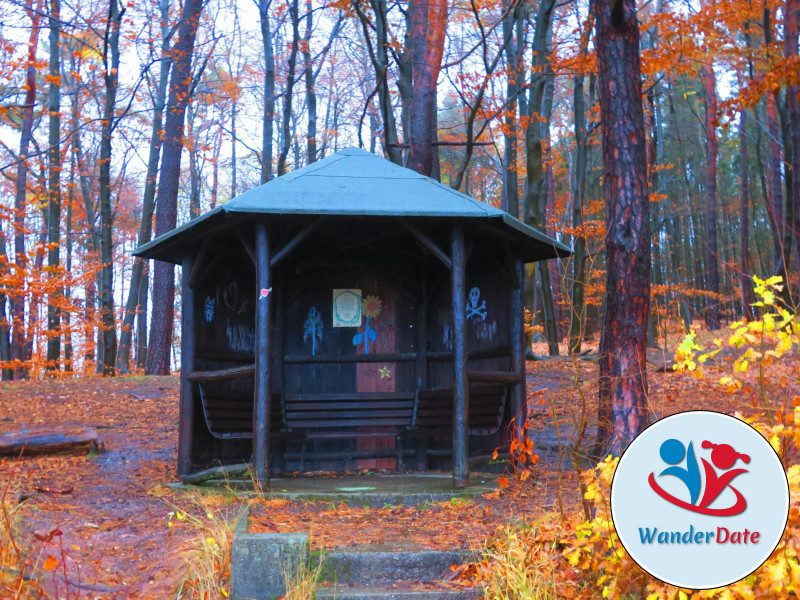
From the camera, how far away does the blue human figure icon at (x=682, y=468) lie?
2.70m

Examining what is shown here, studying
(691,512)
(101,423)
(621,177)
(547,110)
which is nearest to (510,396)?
(621,177)

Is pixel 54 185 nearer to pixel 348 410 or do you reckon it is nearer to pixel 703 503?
pixel 348 410

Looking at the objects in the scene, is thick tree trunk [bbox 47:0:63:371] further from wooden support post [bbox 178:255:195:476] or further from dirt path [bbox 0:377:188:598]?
wooden support post [bbox 178:255:195:476]

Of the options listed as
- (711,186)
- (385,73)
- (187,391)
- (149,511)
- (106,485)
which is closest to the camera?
(149,511)

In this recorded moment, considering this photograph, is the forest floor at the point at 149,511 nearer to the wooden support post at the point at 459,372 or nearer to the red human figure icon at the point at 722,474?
the wooden support post at the point at 459,372

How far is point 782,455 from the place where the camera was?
3.56 meters

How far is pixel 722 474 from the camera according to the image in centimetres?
270

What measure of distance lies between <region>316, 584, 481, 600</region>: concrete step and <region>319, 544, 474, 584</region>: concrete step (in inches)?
5.1

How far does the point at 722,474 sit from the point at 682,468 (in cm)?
14

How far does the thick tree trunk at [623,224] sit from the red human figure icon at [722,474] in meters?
3.99

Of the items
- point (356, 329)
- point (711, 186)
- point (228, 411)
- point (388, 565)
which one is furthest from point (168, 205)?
point (711, 186)

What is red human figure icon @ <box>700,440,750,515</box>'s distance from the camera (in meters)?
2.69

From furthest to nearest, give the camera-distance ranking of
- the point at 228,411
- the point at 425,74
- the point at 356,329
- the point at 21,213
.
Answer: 1. the point at 21,213
2. the point at 425,74
3. the point at 356,329
4. the point at 228,411

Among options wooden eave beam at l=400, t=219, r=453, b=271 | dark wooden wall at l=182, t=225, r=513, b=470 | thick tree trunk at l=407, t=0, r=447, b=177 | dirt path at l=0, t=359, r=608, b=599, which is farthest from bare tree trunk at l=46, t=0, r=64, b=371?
wooden eave beam at l=400, t=219, r=453, b=271
